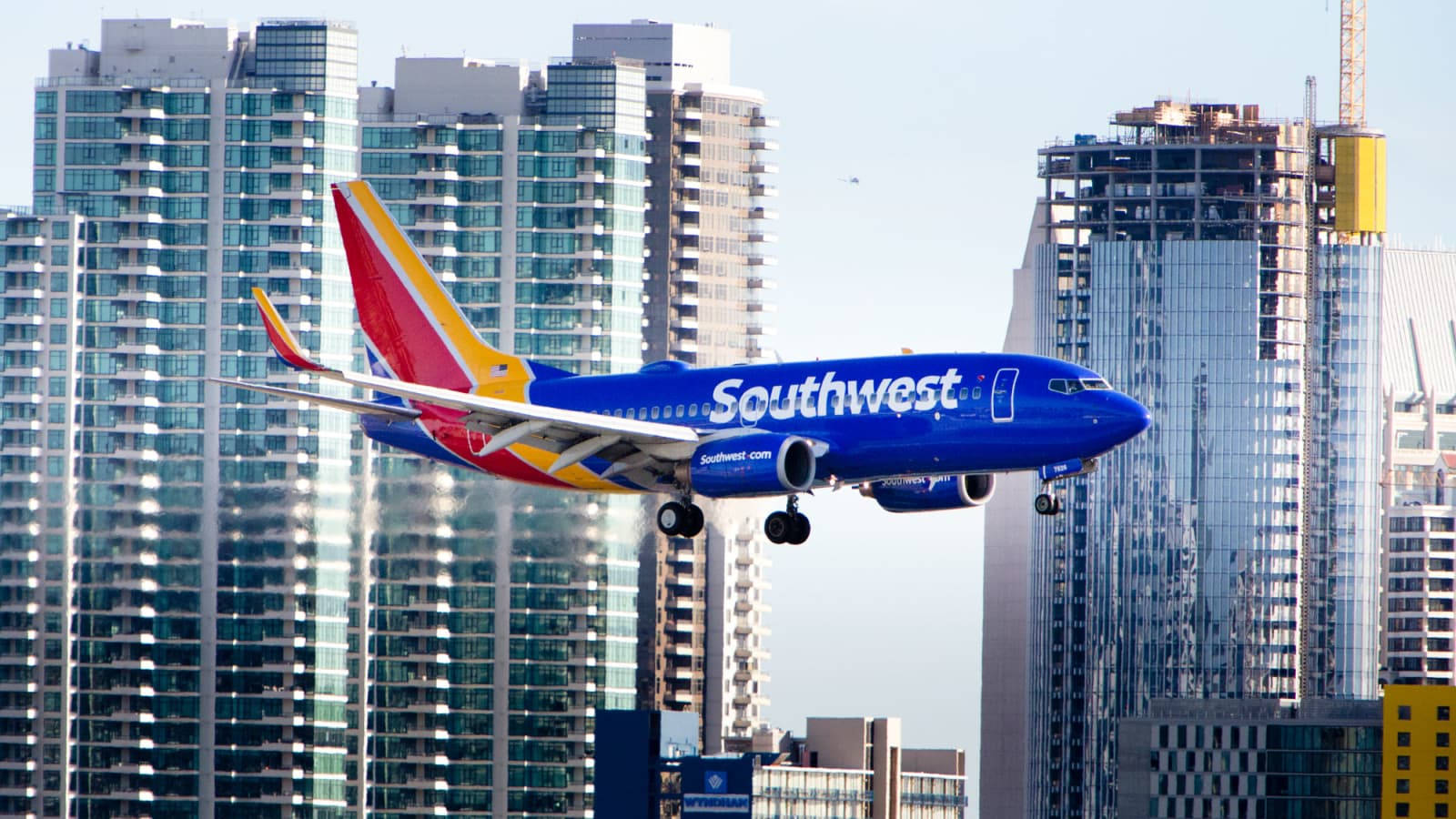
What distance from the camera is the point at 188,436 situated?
15938 centimetres

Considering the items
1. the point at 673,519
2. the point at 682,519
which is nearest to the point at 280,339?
the point at 673,519

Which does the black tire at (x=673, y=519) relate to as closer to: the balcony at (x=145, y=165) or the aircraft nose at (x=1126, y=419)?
the aircraft nose at (x=1126, y=419)

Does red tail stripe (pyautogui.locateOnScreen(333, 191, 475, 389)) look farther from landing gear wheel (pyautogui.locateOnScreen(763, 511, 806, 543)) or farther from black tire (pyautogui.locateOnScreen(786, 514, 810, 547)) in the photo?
black tire (pyautogui.locateOnScreen(786, 514, 810, 547))

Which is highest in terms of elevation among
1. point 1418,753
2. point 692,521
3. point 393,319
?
point 393,319

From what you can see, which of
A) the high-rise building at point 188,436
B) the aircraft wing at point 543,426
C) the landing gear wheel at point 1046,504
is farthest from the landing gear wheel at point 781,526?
the high-rise building at point 188,436

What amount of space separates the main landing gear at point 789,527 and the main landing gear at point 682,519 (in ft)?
7.20

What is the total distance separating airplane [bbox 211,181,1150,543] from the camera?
75.0 meters

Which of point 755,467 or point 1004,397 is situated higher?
point 1004,397

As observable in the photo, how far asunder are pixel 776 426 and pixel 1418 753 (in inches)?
4009

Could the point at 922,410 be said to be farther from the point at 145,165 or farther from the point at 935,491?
the point at 145,165

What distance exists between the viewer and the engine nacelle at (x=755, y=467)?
7588cm

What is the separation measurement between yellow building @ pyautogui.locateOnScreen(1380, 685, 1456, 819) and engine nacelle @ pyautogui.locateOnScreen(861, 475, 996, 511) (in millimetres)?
94598

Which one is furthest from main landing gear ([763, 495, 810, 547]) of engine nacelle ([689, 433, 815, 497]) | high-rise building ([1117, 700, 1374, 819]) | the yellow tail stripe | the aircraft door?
high-rise building ([1117, 700, 1374, 819])

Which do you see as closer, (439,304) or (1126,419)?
(1126,419)
